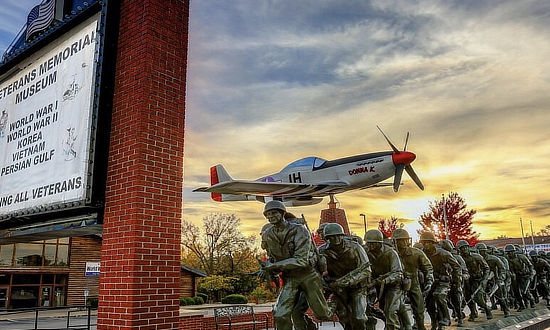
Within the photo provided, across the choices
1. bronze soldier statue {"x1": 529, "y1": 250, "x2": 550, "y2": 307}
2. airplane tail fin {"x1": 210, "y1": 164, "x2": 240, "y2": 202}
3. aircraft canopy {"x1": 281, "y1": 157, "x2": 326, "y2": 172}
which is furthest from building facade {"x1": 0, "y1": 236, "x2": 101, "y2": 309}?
bronze soldier statue {"x1": 529, "y1": 250, "x2": 550, "y2": 307}

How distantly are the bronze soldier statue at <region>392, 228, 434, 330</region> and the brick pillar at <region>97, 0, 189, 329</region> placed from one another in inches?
184

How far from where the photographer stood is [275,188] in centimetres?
3419

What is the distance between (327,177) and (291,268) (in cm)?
2550

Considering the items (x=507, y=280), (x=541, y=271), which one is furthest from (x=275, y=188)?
(x=507, y=280)

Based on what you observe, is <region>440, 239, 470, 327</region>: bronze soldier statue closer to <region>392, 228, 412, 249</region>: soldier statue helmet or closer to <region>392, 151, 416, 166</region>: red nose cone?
<region>392, 228, 412, 249</region>: soldier statue helmet

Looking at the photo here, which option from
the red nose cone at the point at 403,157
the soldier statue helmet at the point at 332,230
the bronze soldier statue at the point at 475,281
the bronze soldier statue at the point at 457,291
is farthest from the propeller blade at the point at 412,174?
the soldier statue helmet at the point at 332,230

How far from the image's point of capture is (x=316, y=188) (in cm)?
3253

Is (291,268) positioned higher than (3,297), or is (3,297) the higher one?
(291,268)

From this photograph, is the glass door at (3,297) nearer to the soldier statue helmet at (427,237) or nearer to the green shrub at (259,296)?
the green shrub at (259,296)

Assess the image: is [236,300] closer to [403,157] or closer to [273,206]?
[403,157]

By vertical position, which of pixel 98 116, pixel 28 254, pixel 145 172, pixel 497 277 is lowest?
pixel 497 277

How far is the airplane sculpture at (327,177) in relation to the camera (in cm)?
2881

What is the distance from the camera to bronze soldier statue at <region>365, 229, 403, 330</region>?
25.1 feet

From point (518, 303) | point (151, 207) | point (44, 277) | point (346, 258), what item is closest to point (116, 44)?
point (151, 207)
